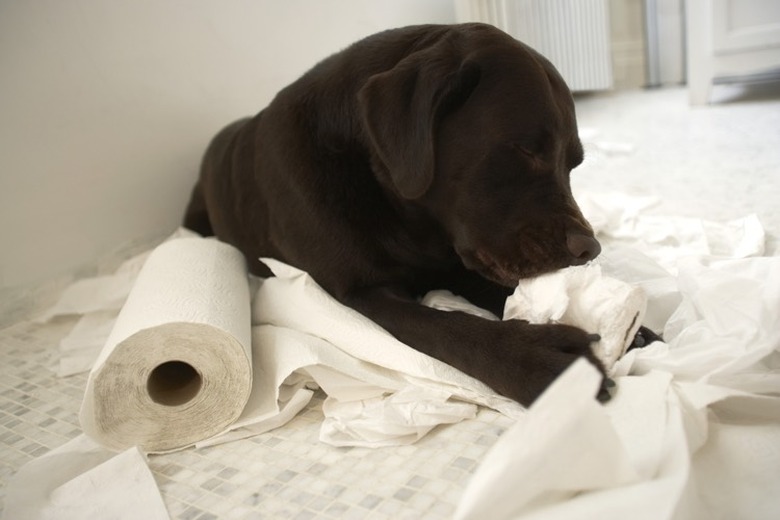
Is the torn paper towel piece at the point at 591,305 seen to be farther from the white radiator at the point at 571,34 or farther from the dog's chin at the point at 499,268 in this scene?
the white radiator at the point at 571,34

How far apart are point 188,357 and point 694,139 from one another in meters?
2.30

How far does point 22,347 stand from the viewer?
1.58 meters

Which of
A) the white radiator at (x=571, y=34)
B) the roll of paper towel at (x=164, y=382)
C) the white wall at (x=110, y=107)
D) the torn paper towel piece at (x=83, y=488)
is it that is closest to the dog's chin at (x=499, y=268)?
the roll of paper towel at (x=164, y=382)

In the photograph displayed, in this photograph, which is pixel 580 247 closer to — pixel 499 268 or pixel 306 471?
pixel 499 268

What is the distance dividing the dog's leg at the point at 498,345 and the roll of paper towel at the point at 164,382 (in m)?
0.28

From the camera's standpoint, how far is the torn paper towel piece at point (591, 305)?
934 millimetres

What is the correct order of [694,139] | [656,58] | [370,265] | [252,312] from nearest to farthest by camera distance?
[370,265]
[252,312]
[694,139]
[656,58]

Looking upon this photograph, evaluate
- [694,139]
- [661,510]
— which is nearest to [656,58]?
[694,139]

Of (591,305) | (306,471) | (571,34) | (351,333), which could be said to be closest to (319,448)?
(306,471)

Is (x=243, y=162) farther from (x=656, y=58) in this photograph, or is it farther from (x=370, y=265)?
(x=656, y=58)

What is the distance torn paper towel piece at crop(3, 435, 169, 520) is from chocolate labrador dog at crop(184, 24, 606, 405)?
0.45 metres

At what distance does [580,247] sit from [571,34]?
3171 millimetres

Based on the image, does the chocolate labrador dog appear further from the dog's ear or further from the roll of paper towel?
the roll of paper towel

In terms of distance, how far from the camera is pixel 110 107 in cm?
186
